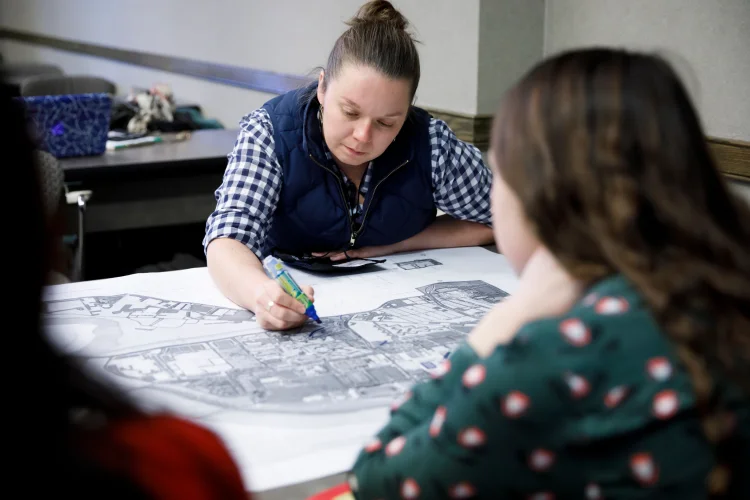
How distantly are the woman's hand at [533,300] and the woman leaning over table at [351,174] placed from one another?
2.31 ft

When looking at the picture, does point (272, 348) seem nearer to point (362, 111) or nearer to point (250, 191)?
point (250, 191)

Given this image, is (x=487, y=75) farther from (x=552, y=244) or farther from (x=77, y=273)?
(x=552, y=244)

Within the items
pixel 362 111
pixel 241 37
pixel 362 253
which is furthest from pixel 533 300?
pixel 241 37

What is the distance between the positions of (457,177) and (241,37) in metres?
2.84

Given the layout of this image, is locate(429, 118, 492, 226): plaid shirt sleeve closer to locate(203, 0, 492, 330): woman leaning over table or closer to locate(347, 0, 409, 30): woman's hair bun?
locate(203, 0, 492, 330): woman leaning over table

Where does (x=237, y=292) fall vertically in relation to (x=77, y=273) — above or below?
above

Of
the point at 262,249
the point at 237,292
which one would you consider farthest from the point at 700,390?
the point at 262,249

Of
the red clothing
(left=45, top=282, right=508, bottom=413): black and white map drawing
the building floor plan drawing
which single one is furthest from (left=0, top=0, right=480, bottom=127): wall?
the red clothing

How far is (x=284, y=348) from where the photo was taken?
1.35 meters

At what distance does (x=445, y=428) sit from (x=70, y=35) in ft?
23.9

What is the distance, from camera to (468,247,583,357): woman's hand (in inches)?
30.9

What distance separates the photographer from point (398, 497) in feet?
2.61

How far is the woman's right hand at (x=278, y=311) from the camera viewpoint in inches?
55.3

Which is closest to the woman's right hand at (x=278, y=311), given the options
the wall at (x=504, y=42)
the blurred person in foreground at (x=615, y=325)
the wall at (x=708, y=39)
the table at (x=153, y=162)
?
the blurred person in foreground at (x=615, y=325)
